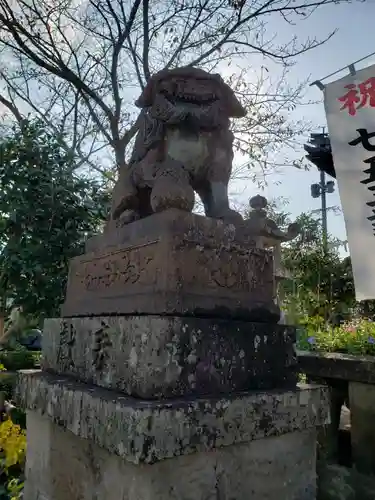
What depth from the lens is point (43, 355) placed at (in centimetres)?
188

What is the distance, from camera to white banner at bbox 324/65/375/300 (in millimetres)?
3053

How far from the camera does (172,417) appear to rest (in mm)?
1075

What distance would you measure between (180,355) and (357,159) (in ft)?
8.65

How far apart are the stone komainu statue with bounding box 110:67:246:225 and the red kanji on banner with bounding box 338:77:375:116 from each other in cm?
191

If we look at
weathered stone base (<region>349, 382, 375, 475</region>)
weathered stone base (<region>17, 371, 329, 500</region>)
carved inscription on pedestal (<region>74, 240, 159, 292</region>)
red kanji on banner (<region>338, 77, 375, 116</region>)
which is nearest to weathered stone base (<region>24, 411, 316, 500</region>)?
weathered stone base (<region>17, 371, 329, 500</region>)

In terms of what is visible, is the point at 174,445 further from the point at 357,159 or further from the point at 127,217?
the point at 357,159

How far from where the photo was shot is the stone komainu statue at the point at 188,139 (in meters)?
1.69

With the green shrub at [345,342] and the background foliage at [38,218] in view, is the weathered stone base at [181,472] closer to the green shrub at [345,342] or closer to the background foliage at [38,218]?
the green shrub at [345,342]

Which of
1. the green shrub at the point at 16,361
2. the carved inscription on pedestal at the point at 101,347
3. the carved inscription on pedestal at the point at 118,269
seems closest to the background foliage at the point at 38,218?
the carved inscription on pedestal at the point at 118,269

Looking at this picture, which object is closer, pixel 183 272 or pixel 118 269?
pixel 183 272

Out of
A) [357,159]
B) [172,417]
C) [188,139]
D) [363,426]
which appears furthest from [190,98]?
[357,159]

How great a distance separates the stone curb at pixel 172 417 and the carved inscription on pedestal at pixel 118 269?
15.3 inches

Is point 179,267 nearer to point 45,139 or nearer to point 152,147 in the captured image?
point 152,147

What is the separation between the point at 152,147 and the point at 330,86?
235 cm
